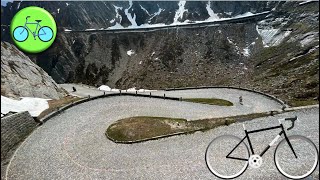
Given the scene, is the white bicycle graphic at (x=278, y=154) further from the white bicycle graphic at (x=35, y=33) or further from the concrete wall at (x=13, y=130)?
the concrete wall at (x=13, y=130)

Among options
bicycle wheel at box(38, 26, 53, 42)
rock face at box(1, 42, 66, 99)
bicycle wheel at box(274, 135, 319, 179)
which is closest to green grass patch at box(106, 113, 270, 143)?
bicycle wheel at box(38, 26, 53, 42)

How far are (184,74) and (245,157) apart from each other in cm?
16014

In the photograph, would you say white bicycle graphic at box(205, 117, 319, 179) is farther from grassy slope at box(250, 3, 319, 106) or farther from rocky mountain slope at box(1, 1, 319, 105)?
rocky mountain slope at box(1, 1, 319, 105)

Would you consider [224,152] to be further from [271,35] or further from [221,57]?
[271,35]

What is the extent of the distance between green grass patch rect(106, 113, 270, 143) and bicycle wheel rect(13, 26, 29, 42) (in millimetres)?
17545

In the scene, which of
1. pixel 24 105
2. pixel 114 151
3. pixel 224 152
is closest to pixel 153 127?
pixel 114 151

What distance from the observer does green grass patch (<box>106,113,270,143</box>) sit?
1722 inches

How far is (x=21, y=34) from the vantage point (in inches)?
1234

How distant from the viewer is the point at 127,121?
49.8 meters

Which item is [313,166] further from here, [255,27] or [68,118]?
[255,27]

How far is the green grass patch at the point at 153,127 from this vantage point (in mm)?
43750

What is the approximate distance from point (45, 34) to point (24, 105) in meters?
24.2

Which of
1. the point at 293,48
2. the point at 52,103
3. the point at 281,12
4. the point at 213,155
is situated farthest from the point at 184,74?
the point at 213,155

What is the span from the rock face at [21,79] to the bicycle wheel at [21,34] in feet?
81.7
